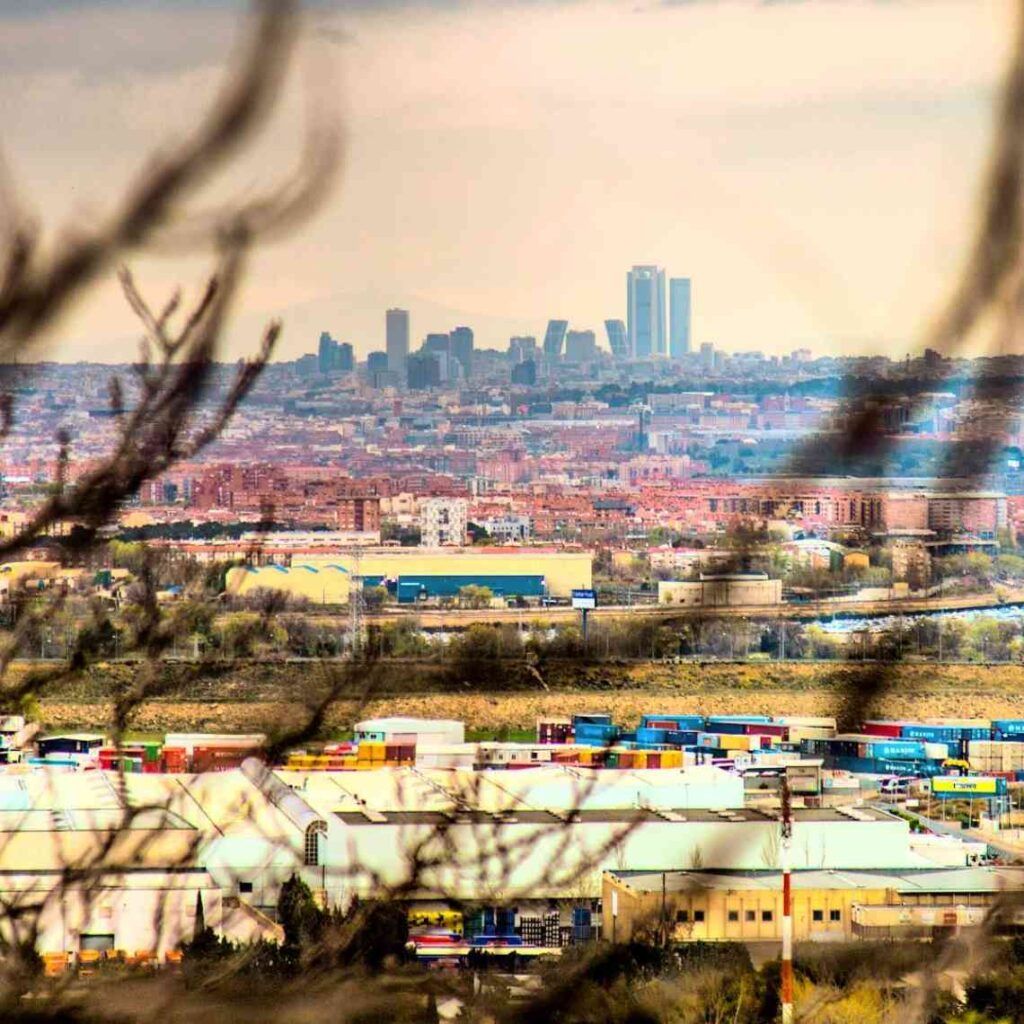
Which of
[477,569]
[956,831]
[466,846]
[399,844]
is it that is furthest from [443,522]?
[399,844]

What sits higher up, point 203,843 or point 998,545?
point 998,545

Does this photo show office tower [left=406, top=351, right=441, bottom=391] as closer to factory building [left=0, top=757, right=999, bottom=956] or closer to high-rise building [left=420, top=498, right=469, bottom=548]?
factory building [left=0, top=757, right=999, bottom=956]

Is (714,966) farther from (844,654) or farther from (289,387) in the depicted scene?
(844,654)

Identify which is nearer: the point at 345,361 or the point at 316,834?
the point at 345,361

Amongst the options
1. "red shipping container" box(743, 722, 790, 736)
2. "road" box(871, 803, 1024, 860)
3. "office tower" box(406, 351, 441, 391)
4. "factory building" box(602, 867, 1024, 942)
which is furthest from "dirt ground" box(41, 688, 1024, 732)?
"factory building" box(602, 867, 1024, 942)

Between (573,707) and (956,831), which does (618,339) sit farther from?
(573,707)

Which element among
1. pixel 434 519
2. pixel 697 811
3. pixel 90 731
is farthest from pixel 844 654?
pixel 434 519
